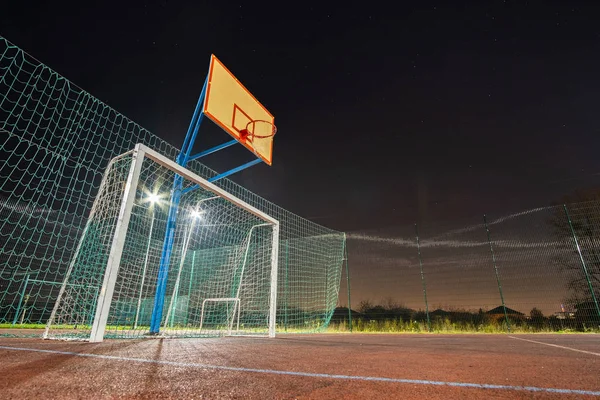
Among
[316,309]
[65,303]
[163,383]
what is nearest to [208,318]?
[316,309]

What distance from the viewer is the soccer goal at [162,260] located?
411cm

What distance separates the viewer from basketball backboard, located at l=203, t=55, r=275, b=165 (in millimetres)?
6191

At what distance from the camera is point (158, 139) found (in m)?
5.57

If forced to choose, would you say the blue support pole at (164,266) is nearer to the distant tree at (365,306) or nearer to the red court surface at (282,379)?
the red court surface at (282,379)

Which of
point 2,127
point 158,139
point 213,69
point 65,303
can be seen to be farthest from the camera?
point 213,69

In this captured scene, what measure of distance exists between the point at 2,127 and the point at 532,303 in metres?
12.0

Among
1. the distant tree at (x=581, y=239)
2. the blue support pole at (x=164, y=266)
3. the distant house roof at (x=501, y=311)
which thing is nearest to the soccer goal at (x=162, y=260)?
the blue support pole at (x=164, y=266)

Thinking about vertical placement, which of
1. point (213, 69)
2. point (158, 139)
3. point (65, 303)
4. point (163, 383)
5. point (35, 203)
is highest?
point (213, 69)

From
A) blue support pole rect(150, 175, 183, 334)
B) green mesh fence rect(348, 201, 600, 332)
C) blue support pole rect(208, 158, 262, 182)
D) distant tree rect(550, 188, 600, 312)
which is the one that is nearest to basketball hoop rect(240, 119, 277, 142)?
blue support pole rect(208, 158, 262, 182)

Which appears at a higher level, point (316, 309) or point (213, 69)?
point (213, 69)

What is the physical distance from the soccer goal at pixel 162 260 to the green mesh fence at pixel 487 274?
15.6 ft

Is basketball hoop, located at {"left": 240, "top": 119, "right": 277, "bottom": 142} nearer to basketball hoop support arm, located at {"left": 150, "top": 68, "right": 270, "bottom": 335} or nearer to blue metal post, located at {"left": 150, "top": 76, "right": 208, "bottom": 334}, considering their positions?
basketball hoop support arm, located at {"left": 150, "top": 68, "right": 270, "bottom": 335}

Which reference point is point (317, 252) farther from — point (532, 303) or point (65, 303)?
point (65, 303)

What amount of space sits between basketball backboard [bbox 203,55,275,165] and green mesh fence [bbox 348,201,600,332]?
19.3 feet
